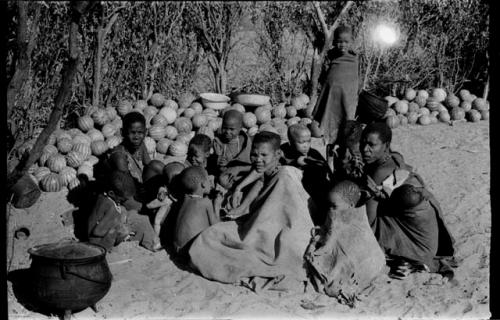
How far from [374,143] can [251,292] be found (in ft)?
6.01

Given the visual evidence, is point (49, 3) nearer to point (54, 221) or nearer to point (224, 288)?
point (54, 221)

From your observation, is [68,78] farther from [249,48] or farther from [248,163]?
[249,48]

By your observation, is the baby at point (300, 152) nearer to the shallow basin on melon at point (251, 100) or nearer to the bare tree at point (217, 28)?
the shallow basin on melon at point (251, 100)

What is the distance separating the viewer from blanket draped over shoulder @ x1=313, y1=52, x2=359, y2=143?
9141mm

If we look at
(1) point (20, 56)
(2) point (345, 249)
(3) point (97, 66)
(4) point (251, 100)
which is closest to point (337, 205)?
(2) point (345, 249)

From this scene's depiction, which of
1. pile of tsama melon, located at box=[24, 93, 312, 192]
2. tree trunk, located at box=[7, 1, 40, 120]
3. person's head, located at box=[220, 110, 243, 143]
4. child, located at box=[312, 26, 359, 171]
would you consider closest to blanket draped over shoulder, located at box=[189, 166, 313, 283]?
person's head, located at box=[220, 110, 243, 143]

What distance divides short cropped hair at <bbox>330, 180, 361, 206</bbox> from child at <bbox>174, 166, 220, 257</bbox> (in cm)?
119

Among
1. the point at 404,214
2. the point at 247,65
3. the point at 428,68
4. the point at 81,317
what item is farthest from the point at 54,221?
the point at 428,68

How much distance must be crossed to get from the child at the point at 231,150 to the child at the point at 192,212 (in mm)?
970

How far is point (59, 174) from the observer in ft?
25.5

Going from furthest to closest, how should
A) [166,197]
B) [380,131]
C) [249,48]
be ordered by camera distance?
[249,48]
[166,197]
[380,131]

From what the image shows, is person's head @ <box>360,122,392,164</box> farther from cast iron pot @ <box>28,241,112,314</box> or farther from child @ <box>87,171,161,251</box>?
cast iron pot @ <box>28,241,112,314</box>

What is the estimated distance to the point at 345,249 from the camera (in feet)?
18.8

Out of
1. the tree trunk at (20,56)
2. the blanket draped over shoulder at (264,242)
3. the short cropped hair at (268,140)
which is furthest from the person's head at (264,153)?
the tree trunk at (20,56)
